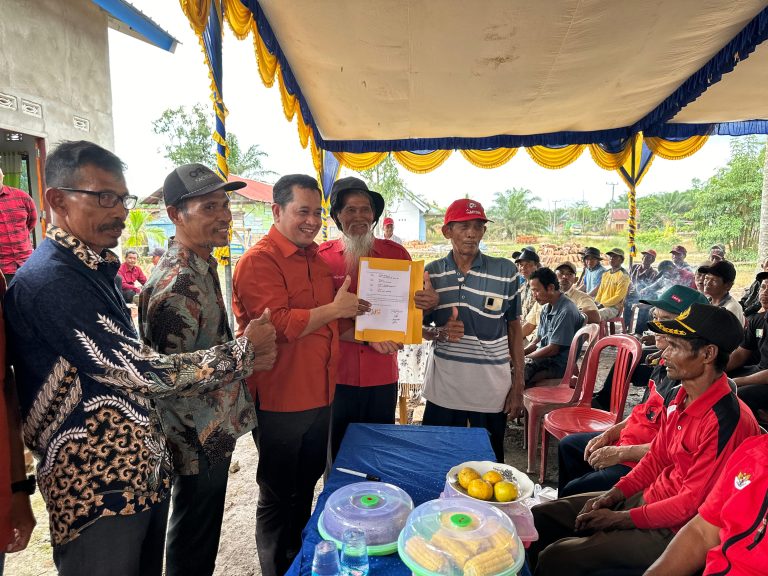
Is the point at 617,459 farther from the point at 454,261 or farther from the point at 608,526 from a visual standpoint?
the point at 454,261

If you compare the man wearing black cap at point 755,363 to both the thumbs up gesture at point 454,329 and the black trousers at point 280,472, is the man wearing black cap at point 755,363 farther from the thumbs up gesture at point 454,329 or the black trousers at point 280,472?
the black trousers at point 280,472

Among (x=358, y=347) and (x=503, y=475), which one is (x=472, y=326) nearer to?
(x=358, y=347)

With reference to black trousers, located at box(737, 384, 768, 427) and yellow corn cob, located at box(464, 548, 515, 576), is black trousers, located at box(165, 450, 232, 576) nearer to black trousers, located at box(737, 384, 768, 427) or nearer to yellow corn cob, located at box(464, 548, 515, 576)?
yellow corn cob, located at box(464, 548, 515, 576)

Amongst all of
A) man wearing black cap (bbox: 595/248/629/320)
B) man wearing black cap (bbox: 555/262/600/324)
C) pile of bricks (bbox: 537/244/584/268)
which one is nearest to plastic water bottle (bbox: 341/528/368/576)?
man wearing black cap (bbox: 555/262/600/324)

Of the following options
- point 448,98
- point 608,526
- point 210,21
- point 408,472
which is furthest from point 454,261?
point 448,98

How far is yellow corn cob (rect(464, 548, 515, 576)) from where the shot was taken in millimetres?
1080

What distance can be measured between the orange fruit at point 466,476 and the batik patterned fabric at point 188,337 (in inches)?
39.2

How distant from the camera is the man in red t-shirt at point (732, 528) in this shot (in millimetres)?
1308

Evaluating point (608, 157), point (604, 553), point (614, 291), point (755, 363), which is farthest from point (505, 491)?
point (608, 157)

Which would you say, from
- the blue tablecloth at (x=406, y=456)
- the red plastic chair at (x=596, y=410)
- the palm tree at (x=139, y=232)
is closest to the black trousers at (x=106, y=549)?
the blue tablecloth at (x=406, y=456)

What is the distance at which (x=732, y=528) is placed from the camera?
1.37 m

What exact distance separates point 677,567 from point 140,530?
6.28ft

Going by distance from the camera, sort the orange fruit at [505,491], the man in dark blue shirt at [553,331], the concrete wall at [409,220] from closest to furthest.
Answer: the orange fruit at [505,491], the man in dark blue shirt at [553,331], the concrete wall at [409,220]

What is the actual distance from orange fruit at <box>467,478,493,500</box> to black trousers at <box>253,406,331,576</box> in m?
1.02
